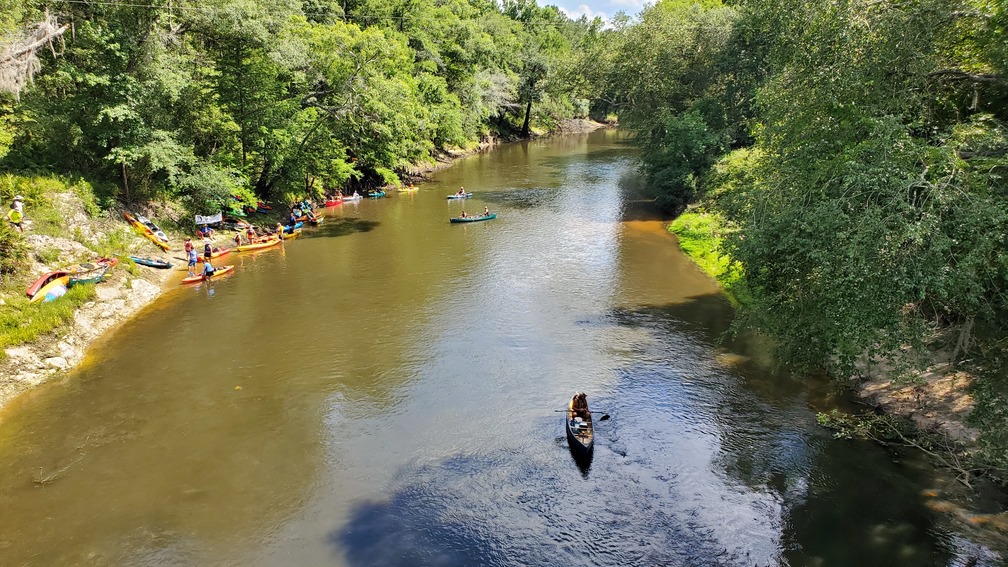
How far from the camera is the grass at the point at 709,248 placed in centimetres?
2650

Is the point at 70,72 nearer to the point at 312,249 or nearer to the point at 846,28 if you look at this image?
the point at 312,249

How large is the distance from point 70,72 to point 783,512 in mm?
31283

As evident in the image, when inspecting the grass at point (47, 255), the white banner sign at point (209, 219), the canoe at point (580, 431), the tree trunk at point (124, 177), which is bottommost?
the canoe at point (580, 431)

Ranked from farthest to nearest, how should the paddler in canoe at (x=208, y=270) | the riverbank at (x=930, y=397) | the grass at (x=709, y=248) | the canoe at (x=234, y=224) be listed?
the canoe at (x=234, y=224) < the paddler in canoe at (x=208, y=270) < the grass at (x=709, y=248) < the riverbank at (x=930, y=397)

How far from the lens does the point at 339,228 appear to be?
38.2 meters

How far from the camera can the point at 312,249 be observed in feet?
110

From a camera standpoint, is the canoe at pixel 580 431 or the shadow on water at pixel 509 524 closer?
the shadow on water at pixel 509 524

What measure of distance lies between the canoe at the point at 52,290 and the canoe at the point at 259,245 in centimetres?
1058

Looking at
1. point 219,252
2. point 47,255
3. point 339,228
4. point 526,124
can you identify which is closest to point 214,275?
point 219,252

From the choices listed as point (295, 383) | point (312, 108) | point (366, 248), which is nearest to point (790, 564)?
point (295, 383)

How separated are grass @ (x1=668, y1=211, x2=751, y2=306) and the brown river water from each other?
1519mm

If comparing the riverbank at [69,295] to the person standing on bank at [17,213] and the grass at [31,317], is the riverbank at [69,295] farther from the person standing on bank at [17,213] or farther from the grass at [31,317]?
the person standing on bank at [17,213]

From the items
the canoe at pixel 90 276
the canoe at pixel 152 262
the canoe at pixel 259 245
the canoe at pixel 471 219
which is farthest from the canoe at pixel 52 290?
the canoe at pixel 471 219

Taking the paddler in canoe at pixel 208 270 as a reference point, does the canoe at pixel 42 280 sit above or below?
above
